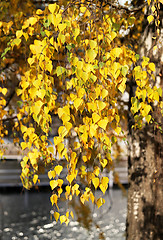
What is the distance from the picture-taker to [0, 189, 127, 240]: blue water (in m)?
12.0

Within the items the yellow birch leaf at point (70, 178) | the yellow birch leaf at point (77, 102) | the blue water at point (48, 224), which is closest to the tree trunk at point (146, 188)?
the yellow birch leaf at point (70, 178)

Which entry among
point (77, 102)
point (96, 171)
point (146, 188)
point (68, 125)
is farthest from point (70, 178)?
point (146, 188)

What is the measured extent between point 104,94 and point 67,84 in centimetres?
43

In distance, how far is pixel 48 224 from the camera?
47.4 feet

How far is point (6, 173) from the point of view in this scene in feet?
79.1

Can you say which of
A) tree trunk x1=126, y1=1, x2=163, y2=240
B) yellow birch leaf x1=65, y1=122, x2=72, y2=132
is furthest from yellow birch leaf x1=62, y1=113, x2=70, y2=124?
tree trunk x1=126, y1=1, x2=163, y2=240

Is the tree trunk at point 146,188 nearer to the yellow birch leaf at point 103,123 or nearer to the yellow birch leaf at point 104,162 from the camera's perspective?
the yellow birch leaf at point 104,162

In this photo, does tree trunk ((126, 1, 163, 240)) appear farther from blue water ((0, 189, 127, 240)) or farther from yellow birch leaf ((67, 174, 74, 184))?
blue water ((0, 189, 127, 240))

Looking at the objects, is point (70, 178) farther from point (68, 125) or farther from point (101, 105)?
point (101, 105)

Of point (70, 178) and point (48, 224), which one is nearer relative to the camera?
point (70, 178)

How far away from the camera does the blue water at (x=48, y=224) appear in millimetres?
12031

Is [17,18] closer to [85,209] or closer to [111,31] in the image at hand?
[111,31]

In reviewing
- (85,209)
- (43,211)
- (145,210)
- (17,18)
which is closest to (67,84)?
(17,18)

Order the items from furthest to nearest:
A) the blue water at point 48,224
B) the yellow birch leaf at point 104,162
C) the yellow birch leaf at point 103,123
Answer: the blue water at point 48,224
the yellow birch leaf at point 104,162
the yellow birch leaf at point 103,123
